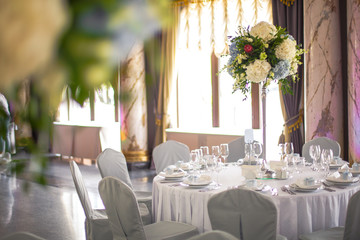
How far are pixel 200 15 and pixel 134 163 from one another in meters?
3.38

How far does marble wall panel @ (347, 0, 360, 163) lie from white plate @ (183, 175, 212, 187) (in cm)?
333

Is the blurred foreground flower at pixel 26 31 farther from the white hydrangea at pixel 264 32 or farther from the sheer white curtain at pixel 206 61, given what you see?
the sheer white curtain at pixel 206 61

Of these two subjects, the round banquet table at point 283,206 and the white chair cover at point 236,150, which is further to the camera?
the white chair cover at point 236,150

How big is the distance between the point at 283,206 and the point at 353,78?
3.62m

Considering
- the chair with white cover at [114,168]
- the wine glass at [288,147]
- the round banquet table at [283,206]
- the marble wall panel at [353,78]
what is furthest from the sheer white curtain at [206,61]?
the round banquet table at [283,206]

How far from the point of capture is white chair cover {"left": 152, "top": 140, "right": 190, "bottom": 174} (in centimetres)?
560

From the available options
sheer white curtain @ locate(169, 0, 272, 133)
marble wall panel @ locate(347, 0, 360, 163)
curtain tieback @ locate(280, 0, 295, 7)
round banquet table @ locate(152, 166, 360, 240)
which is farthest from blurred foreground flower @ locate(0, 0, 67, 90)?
sheer white curtain @ locate(169, 0, 272, 133)

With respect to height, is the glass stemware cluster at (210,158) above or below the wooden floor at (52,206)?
above

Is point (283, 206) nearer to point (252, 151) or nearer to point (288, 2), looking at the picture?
point (252, 151)

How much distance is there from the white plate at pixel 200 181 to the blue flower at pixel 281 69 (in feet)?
4.83

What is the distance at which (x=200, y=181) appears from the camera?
3.86 meters

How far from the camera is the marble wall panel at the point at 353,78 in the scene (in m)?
6.20

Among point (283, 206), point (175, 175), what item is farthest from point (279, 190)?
point (175, 175)

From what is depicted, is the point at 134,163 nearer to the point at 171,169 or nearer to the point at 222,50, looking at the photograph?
the point at 222,50
